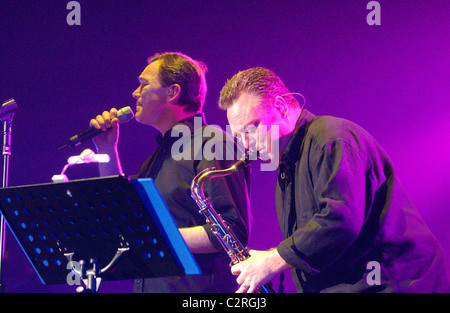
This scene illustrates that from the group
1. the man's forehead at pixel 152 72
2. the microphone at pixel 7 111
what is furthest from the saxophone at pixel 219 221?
the microphone at pixel 7 111

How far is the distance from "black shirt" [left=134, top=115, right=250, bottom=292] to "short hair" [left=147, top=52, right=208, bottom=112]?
284 millimetres

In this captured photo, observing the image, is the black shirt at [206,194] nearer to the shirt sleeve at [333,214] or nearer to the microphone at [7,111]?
the shirt sleeve at [333,214]

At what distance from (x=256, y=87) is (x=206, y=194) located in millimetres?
587

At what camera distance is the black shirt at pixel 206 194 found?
100.0 inches

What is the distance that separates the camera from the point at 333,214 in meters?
1.91

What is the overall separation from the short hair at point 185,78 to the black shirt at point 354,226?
1059mm

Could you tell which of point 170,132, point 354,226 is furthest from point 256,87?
point 354,226

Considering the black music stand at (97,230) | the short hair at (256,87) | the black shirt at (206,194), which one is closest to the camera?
the black music stand at (97,230)

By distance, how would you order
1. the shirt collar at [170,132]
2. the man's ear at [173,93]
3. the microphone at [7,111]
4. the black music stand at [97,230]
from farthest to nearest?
the microphone at [7,111], the man's ear at [173,93], the shirt collar at [170,132], the black music stand at [97,230]

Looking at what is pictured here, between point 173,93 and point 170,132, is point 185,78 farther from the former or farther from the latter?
point 170,132

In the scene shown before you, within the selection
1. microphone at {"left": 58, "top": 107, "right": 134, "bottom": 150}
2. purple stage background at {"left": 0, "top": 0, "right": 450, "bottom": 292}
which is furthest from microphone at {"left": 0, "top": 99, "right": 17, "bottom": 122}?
purple stage background at {"left": 0, "top": 0, "right": 450, "bottom": 292}

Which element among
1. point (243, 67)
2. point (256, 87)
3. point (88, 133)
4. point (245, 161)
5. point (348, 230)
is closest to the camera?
point (348, 230)

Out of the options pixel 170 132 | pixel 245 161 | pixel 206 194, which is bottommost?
pixel 206 194

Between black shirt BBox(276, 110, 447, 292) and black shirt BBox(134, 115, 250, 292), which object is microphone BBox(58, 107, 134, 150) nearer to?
black shirt BBox(134, 115, 250, 292)
